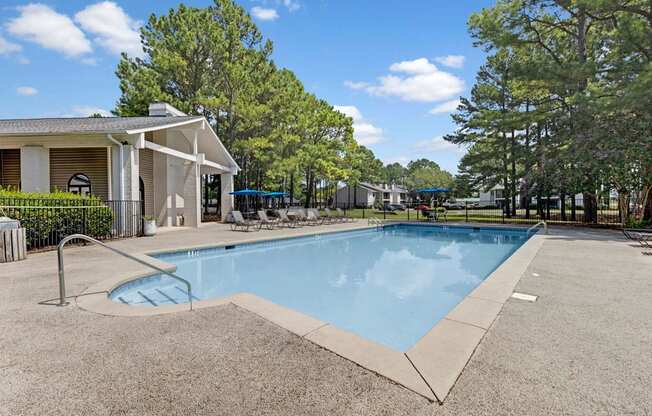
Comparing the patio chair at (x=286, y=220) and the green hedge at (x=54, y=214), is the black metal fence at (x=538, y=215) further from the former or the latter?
the green hedge at (x=54, y=214)

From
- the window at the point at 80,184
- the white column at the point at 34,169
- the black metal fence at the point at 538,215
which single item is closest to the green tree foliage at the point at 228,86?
the black metal fence at the point at 538,215

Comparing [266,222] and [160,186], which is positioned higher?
[160,186]

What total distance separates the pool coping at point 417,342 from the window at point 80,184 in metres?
10.7

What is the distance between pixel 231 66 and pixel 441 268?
63.1 feet

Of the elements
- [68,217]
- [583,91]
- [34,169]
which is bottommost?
[68,217]

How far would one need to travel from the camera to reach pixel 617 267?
661 cm

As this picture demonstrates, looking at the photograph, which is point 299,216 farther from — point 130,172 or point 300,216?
point 130,172

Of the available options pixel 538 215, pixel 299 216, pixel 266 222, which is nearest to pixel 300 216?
pixel 299 216

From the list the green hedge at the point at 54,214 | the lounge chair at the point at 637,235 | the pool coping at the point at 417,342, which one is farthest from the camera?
the lounge chair at the point at 637,235

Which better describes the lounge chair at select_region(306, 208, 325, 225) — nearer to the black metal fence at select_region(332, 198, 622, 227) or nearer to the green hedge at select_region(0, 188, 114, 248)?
the black metal fence at select_region(332, 198, 622, 227)

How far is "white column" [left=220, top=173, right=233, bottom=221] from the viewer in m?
20.6

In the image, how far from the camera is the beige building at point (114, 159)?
463 inches

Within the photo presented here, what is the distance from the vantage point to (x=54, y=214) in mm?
9039

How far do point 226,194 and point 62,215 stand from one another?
11449mm
